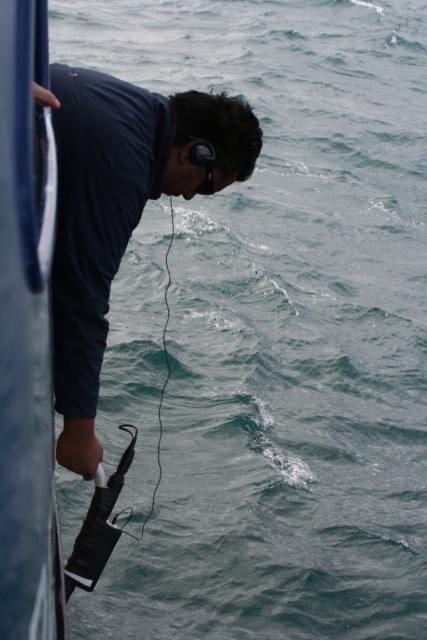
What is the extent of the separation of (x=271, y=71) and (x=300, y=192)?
7123 mm

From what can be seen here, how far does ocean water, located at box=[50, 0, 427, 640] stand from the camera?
4426mm

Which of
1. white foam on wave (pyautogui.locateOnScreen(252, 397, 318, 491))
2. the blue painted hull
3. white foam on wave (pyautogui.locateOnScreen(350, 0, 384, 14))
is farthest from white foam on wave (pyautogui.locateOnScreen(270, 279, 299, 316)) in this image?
white foam on wave (pyautogui.locateOnScreen(350, 0, 384, 14))

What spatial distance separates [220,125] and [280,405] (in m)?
3.76

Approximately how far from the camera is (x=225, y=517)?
5004 mm

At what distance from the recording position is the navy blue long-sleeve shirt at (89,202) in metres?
2.45

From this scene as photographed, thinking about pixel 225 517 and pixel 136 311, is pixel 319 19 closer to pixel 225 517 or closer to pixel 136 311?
pixel 136 311

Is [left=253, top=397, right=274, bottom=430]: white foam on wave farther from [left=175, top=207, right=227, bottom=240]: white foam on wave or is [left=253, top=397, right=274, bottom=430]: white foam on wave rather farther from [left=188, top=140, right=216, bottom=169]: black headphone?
[left=188, top=140, right=216, bottom=169]: black headphone

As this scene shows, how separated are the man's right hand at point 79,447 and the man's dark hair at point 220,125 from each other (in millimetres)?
775

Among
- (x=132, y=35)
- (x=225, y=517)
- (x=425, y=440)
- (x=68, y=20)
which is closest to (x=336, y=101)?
(x=132, y=35)

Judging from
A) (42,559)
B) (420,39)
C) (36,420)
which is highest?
(36,420)

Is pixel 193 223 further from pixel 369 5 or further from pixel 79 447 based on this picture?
pixel 369 5

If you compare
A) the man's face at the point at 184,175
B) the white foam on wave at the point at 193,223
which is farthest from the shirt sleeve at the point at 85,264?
the white foam on wave at the point at 193,223

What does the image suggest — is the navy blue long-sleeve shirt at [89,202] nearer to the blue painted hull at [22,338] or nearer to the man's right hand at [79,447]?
the man's right hand at [79,447]

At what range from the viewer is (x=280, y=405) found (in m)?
6.45
